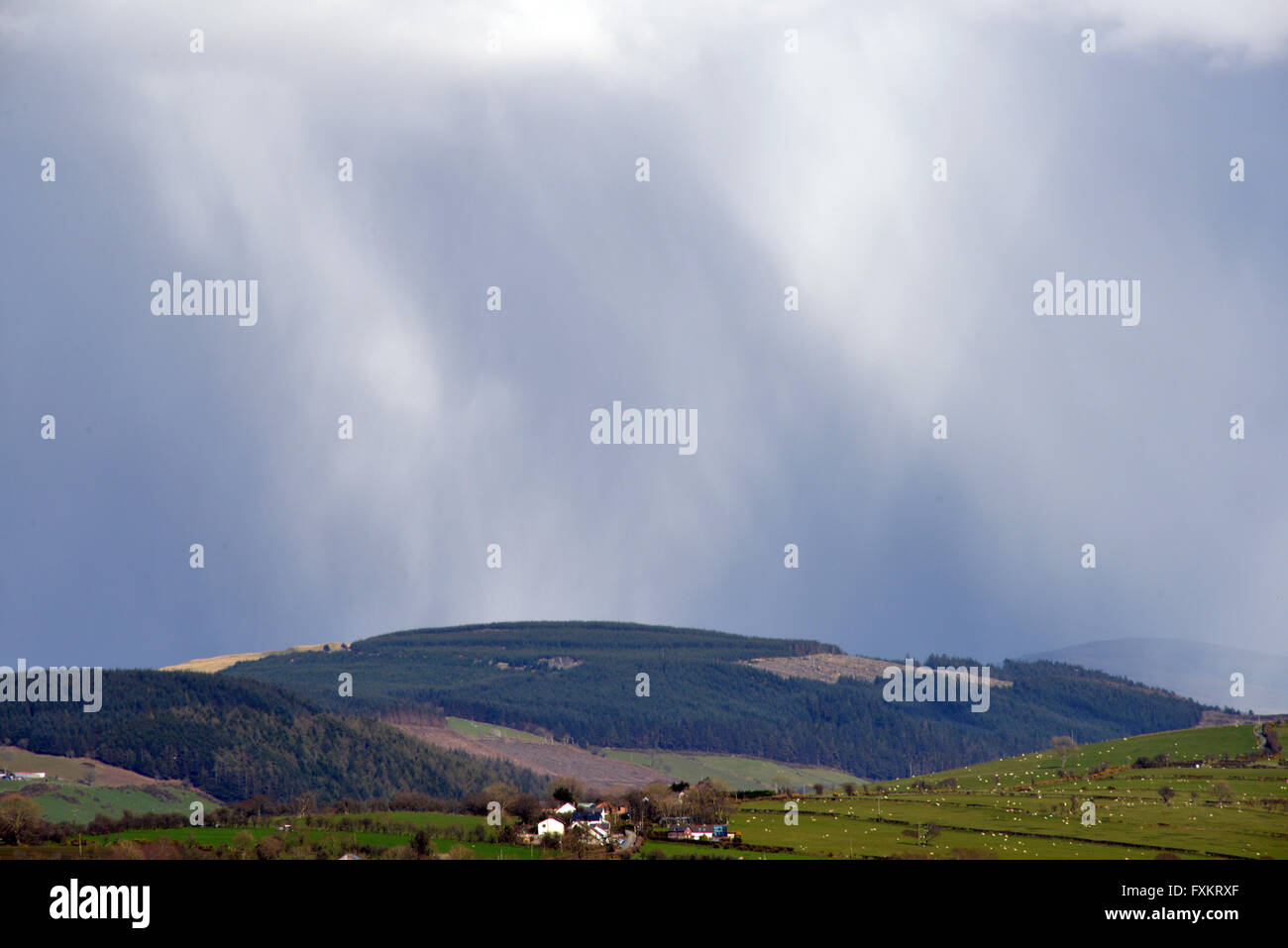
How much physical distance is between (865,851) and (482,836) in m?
54.3
